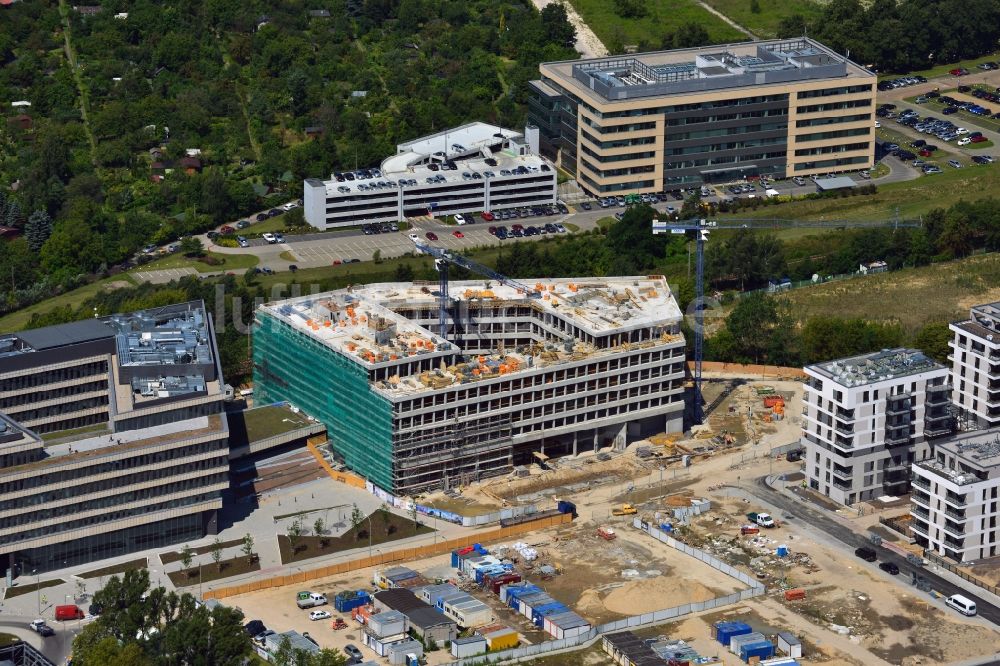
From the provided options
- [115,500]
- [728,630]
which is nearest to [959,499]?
[728,630]

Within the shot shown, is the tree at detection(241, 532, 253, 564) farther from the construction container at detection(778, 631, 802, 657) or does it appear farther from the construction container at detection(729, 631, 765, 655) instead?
the construction container at detection(778, 631, 802, 657)

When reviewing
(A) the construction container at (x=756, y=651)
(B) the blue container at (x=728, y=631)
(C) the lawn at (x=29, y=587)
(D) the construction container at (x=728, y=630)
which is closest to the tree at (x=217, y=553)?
(C) the lawn at (x=29, y=587)

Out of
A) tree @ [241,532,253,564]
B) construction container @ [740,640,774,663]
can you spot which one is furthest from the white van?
tree @ [241,532,253,564]

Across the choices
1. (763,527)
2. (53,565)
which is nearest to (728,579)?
(763,527)

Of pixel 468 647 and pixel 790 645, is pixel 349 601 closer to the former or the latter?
pixel 468 647

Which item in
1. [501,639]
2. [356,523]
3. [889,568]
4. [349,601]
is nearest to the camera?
Result: [501,639]

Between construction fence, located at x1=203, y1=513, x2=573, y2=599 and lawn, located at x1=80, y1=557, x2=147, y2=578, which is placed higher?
lawn, located at x1=80, y1=557, x2=147, y2=578
